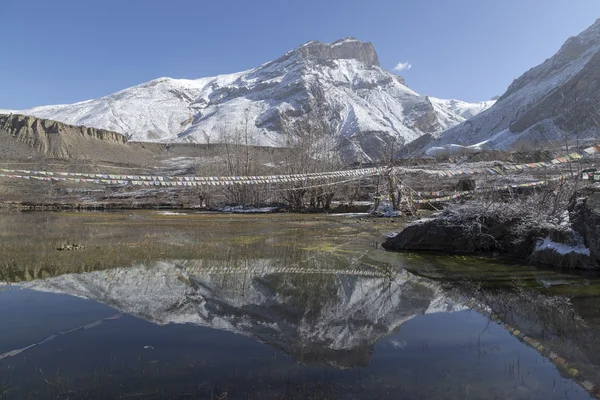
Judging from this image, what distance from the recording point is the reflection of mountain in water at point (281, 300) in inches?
247

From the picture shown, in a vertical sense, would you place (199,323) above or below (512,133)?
below

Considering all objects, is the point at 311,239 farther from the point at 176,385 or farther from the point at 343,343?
the point at 176,385

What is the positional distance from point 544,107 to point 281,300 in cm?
16016

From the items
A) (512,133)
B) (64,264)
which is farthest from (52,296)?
(512,133)

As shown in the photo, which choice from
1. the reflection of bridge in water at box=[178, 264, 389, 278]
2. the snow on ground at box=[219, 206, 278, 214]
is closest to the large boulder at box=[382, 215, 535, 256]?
the reflection of bridge in water at box=[178, 264, 389, 278]

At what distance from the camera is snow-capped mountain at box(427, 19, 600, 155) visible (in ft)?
386

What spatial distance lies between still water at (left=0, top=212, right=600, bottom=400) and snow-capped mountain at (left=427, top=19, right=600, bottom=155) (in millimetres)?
109105

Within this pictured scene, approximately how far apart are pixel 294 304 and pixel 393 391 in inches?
139

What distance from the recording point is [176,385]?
4715 mm

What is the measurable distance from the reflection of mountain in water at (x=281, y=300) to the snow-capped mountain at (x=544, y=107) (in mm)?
109412

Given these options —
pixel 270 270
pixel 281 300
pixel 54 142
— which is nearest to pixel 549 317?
pixel 281 300

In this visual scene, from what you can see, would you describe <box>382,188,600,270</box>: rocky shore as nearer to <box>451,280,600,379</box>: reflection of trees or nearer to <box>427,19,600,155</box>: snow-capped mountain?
<box>451,280,600,379</box>: reflection of trees

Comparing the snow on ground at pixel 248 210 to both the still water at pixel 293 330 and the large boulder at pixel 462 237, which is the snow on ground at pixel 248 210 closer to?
the large boulder at pixel 462 237

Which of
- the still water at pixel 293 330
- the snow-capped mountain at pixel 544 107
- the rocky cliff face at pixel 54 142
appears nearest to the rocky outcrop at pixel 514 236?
the still water at pixel 293 330
